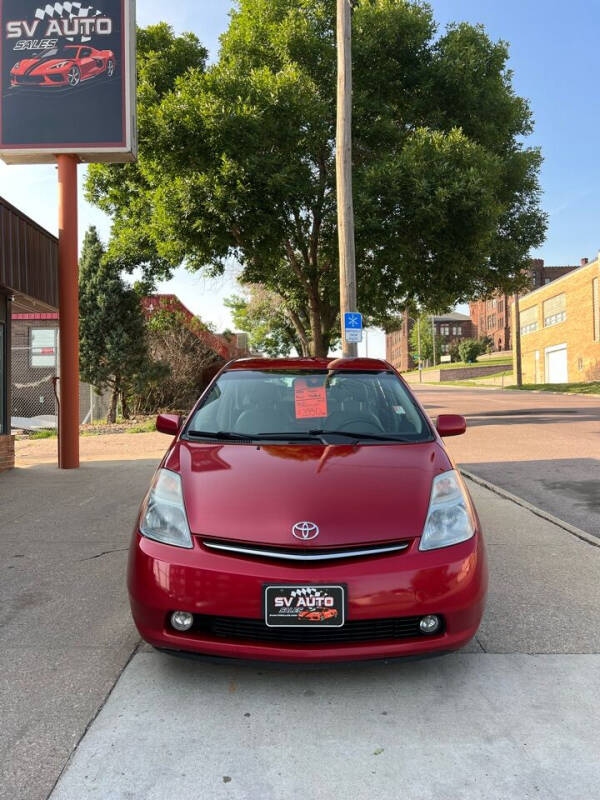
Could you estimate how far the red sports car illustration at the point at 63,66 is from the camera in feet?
33.4

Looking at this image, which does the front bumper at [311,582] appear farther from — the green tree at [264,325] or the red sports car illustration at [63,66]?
the green tree at [264,325]

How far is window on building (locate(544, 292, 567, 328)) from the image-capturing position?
5244cm

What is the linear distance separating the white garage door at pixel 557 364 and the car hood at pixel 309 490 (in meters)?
52.4

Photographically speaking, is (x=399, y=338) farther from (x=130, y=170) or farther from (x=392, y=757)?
(x=392, y=757)

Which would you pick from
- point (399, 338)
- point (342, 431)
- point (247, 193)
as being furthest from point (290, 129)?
point (399, 338)

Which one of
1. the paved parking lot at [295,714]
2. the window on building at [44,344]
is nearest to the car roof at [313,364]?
the paved parking lot at [295,714]

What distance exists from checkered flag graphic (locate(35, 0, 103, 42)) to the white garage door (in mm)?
48064

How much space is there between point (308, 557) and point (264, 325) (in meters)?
41.9

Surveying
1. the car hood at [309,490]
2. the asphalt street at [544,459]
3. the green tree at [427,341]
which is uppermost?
the green tree at [427,341]

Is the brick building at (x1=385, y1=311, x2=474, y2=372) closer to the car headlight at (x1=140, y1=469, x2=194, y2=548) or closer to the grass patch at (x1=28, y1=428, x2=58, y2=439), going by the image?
→ the grass patch at (x1=28, y1=428, x2=58, y2=439)

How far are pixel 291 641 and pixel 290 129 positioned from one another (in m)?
14.9

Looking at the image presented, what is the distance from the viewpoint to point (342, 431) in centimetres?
402

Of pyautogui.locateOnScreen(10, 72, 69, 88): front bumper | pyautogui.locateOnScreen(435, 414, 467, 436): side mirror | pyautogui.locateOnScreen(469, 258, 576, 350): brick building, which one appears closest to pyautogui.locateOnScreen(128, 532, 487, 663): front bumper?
pyautogui.locateOnScreen(435, 414, 467, 436): side mirror

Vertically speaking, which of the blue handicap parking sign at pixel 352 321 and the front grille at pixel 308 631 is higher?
the blue handicap parking sign at pixel 352 321
